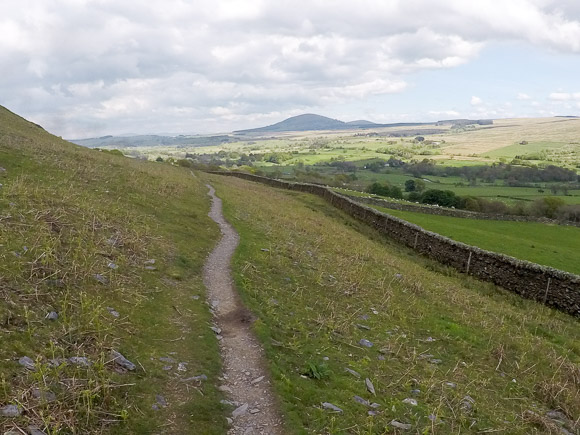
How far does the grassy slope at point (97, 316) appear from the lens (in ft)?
24.0

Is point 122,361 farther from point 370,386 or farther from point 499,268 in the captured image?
point 499,268

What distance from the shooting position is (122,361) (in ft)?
29.0

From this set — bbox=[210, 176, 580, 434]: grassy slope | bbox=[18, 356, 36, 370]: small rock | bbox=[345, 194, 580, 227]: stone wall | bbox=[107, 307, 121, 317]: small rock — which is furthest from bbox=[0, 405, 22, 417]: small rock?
bbox=[345, 194, 580, 227]: stone wall

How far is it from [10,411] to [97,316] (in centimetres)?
328

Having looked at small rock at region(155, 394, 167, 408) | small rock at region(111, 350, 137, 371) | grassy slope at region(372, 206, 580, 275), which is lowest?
grassy slope at region(372, 206, 580, 275)

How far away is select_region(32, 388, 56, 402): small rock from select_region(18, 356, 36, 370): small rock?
2.11 ft

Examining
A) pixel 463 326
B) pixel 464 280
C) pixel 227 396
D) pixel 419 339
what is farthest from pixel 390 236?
pixel 227 396

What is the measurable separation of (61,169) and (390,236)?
27204 millimetres

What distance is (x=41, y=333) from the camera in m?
8.75

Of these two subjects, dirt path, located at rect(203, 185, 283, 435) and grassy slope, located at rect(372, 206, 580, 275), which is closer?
dirt path, located at rect(203, 185, 283, 435)

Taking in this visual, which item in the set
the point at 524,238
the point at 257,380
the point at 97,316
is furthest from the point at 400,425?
the point at 524,238

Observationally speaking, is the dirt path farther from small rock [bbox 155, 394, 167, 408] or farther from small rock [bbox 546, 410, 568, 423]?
small rock [bbox 546, 410, 568, 423]

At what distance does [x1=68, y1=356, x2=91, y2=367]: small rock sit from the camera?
27.0 ft

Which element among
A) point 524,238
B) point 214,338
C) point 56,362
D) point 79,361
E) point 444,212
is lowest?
point 524,238
